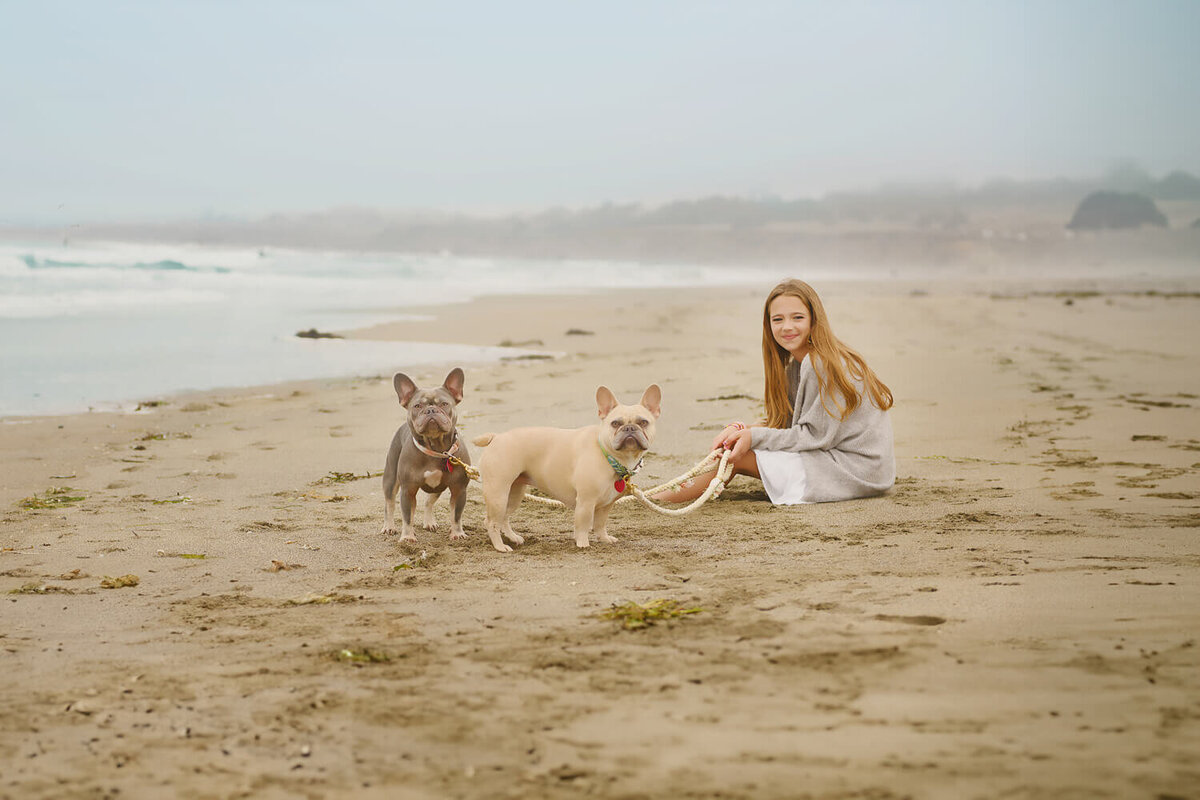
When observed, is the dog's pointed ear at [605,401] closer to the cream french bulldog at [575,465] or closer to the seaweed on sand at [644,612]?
the cream french bulldog at [575,465]

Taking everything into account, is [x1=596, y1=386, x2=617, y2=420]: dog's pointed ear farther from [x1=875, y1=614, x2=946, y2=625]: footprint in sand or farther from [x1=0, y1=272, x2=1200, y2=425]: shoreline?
[x1=0, y1=272, x2=1200, y2=425]: shoreline

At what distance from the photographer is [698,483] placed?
6148mm

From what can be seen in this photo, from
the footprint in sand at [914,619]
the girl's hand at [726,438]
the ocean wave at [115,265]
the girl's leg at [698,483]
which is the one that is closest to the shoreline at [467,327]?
the girl's leg at [698,483]

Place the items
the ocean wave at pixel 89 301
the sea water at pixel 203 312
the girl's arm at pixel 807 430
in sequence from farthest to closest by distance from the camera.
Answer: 1. the ocean wave at pixel 89 301
2. the sea water at pixel 203 312
3. the girl's arm at pixel 807 430

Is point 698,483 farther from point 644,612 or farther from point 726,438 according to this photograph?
point 644,612

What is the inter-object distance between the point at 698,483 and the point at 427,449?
6.01ft

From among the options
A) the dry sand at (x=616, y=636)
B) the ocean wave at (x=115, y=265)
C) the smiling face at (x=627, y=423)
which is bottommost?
the dry sand at (x=616, y=636)

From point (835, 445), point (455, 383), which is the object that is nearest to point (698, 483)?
point (835, 445)

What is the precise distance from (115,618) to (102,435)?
4959mm

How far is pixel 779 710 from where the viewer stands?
277cm

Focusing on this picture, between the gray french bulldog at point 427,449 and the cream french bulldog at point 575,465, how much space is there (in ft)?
0.57

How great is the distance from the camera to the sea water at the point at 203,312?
39.2ft

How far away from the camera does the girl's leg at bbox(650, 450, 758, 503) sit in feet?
20.0

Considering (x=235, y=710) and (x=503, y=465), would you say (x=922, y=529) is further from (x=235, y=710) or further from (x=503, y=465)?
(x=235, y=710)
